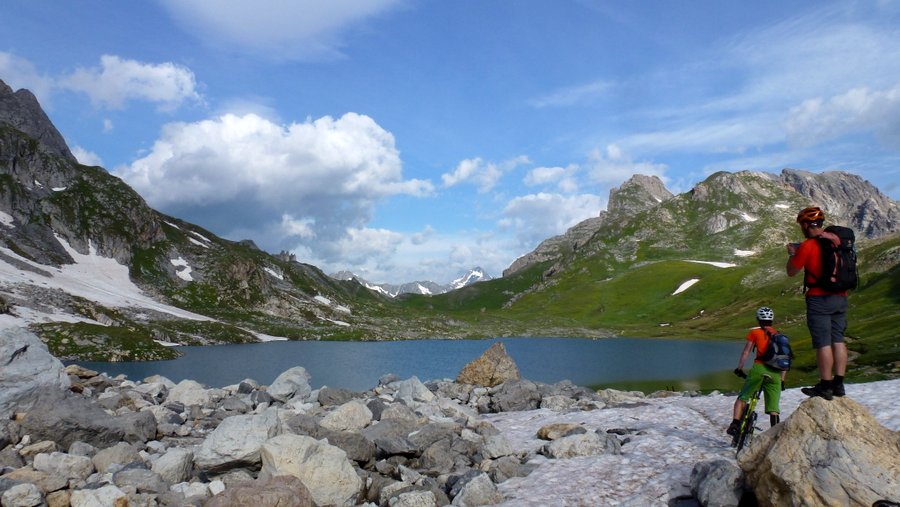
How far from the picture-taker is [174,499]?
15.6 meters

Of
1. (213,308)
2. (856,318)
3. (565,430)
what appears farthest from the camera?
(213,308)

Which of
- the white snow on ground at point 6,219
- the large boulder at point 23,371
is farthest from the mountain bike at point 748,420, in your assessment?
the white snow on ground at point 6,219

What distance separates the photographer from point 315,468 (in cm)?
1647

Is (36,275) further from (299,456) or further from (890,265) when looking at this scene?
(890,265)

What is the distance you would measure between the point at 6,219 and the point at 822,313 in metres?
218

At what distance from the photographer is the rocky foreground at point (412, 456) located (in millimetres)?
11352

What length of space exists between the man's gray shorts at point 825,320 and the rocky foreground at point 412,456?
1.88m

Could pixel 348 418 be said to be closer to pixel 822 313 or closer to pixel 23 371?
pixel 23 371

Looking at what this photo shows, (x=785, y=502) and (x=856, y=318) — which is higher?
(x=856, y=318)

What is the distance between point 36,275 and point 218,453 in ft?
530

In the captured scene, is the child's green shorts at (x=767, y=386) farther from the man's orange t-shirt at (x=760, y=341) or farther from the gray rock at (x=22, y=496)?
the gray rock at (x=22, y=496)

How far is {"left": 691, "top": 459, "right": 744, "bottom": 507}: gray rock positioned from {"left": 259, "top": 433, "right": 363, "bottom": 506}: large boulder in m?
9.65

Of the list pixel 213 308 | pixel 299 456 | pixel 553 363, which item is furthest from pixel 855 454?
pixel 213 308

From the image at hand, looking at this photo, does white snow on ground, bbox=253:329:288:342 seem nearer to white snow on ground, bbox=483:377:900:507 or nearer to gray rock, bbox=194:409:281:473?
white snow on ground, bbox=483:377:900:507
